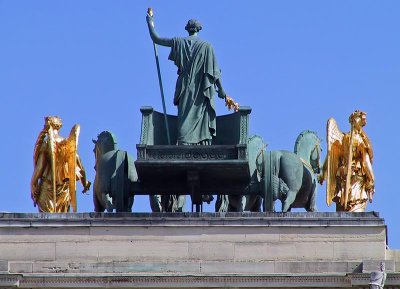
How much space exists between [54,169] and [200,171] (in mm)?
3671

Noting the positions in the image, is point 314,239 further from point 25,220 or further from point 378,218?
point 25,220

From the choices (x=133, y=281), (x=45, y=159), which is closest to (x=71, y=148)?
(x=45, y=159)

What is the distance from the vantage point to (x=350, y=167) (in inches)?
3221

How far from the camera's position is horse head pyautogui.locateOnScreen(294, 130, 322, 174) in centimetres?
8278

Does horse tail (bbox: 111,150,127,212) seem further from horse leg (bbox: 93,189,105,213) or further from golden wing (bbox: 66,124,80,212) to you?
golden wing (bbox: 66,124,80,212)

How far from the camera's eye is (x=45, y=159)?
81938 mm

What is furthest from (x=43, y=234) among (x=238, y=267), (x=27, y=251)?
(x=238, y=267)

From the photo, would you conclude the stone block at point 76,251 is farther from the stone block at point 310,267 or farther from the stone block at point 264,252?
the stone block at point 310,267

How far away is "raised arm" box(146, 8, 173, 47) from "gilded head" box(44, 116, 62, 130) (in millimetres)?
2936

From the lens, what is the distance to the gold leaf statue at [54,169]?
81688 mm

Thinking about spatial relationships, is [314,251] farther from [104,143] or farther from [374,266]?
[104,143]

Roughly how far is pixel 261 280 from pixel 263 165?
14.3ft

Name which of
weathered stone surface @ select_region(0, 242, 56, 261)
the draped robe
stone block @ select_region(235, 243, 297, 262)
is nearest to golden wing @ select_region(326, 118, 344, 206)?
the draped robe

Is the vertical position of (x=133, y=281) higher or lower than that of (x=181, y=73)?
lower
